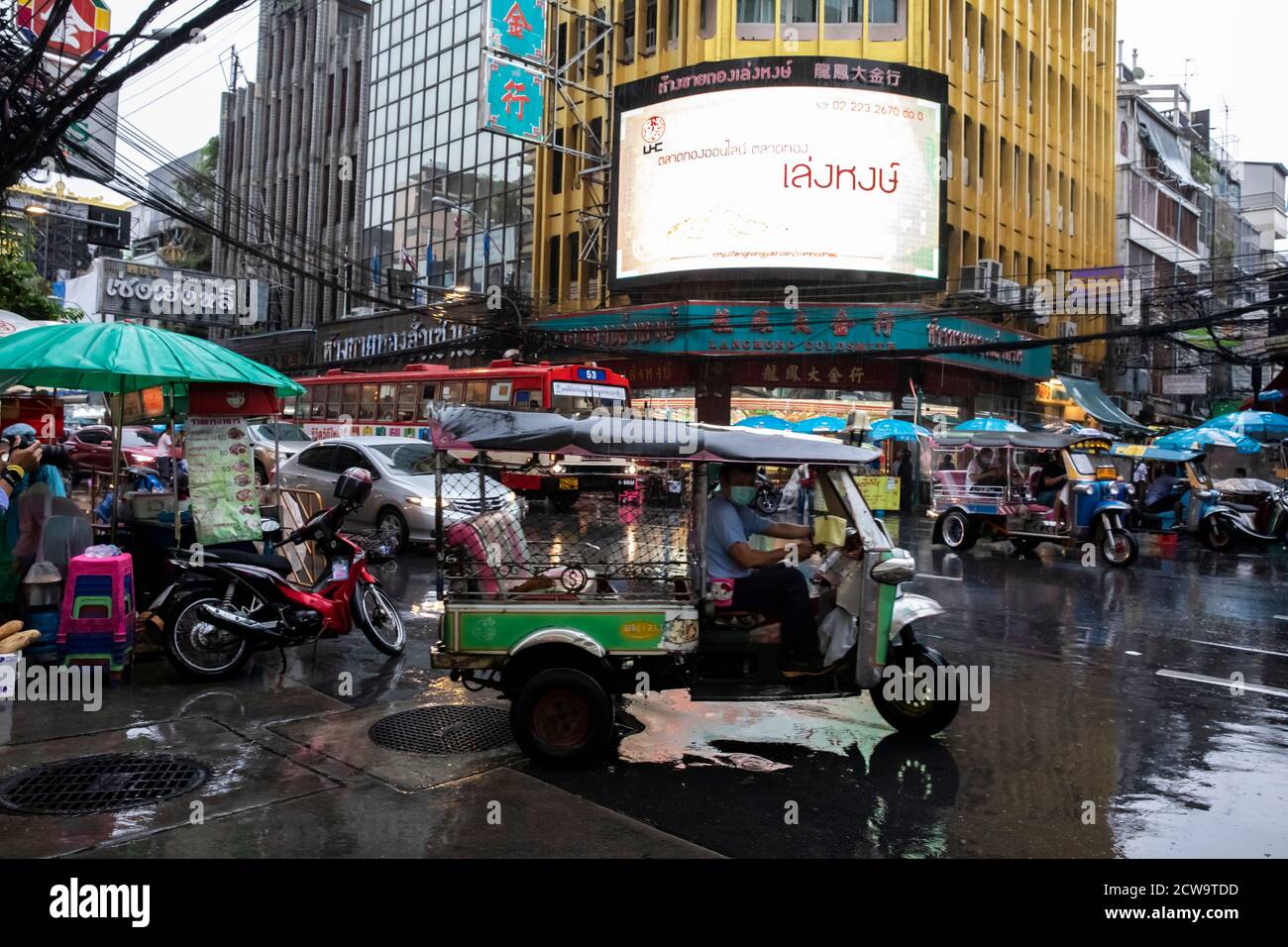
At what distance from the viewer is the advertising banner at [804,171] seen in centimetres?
2788

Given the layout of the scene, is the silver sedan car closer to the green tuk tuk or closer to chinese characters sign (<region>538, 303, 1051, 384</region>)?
the green tuk tuk

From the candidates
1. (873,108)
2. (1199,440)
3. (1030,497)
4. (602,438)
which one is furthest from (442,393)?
(602,438)

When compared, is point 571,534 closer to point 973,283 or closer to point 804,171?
point 804,171

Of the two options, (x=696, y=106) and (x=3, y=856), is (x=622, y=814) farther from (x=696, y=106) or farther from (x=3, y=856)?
(x=696, y=106)

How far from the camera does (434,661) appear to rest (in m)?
5.60

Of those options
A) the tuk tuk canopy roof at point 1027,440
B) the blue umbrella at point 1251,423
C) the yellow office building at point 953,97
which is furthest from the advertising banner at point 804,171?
the tuk tuk canopy roof at point 1027,440

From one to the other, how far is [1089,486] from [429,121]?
32690 mm

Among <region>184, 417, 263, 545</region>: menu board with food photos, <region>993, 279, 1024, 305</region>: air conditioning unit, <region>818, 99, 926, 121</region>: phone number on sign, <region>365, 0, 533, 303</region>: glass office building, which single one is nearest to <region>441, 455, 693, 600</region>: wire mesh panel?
<region>184, 417, 263, 545</region>: menu board with food photos

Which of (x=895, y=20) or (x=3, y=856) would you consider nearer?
(x=3, y=856)

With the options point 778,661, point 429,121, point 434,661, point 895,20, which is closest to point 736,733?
point 778,661

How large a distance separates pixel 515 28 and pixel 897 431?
646 inches

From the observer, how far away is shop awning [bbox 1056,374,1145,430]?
34.3 meters

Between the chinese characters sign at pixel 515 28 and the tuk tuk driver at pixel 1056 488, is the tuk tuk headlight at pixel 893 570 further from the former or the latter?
the chinese characters sign at pixel 515 28

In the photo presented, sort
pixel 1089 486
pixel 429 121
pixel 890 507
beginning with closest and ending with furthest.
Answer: pixel 1089 486
pixel 890 507
pixel 429 121
